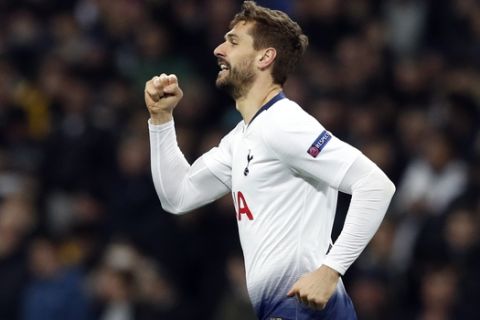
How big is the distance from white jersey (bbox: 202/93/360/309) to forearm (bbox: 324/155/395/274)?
0.07 meters

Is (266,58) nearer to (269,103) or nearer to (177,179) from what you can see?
(269,103)

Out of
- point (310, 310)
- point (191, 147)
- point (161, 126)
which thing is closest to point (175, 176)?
point (161, 126)

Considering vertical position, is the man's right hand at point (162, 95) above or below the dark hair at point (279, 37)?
below

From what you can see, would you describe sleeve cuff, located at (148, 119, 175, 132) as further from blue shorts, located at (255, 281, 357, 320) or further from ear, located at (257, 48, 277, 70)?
blue shorts, located at (255, 281, 357, 320)

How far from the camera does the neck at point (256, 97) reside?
5.48 metres

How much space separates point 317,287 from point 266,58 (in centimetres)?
103

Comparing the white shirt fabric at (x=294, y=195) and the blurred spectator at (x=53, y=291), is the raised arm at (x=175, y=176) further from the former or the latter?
the blurred spectator at (x=53, y=291)

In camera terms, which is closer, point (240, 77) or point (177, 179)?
point (240, 77)

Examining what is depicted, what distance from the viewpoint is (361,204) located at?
5152 mm

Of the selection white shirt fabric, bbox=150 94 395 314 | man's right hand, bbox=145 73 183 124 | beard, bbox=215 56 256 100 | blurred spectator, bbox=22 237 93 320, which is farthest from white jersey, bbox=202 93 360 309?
blurred spectator, bbox=22 237 93 320

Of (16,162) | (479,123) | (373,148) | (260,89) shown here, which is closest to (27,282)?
(16,162)

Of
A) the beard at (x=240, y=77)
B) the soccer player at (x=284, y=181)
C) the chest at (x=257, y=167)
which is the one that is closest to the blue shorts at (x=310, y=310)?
the soccer player at (x=284, y=181)

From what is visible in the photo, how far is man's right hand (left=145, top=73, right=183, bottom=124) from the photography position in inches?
219

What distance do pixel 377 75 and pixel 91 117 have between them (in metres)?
2.66
